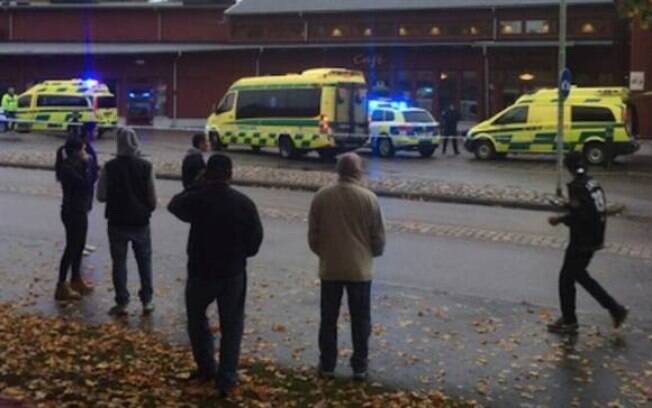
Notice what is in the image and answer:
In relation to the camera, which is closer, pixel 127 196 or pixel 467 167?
pixel 127 196

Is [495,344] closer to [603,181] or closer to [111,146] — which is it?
[603,181]

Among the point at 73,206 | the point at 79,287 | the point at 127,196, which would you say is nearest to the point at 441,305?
the point at 127,196

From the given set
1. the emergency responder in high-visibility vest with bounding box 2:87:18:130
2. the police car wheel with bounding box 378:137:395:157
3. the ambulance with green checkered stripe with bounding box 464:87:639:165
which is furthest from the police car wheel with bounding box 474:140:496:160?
the emergency responder in high-visibility vest with bounding box 2:87:18:130

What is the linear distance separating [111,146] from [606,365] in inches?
1116

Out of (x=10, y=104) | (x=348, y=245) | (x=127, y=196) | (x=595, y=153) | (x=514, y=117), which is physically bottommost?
(x=348, y=245)

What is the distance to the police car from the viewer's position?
3170cm

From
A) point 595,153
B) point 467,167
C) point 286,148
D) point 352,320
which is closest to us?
point 352,320

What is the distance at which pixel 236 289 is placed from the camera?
664 cm

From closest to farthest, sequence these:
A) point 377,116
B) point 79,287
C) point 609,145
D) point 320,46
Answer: point 79,287, point 609,145, point 377,116, point 320,46

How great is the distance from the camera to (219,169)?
6559 mm

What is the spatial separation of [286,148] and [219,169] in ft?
81.1

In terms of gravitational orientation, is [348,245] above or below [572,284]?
above

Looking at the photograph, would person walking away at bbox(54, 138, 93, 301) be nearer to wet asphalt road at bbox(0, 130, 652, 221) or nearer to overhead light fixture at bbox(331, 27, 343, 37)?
wet asphalt road at bbox(0, 130, 652, 221)

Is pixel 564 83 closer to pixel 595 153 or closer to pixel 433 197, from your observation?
pixel 433 197
